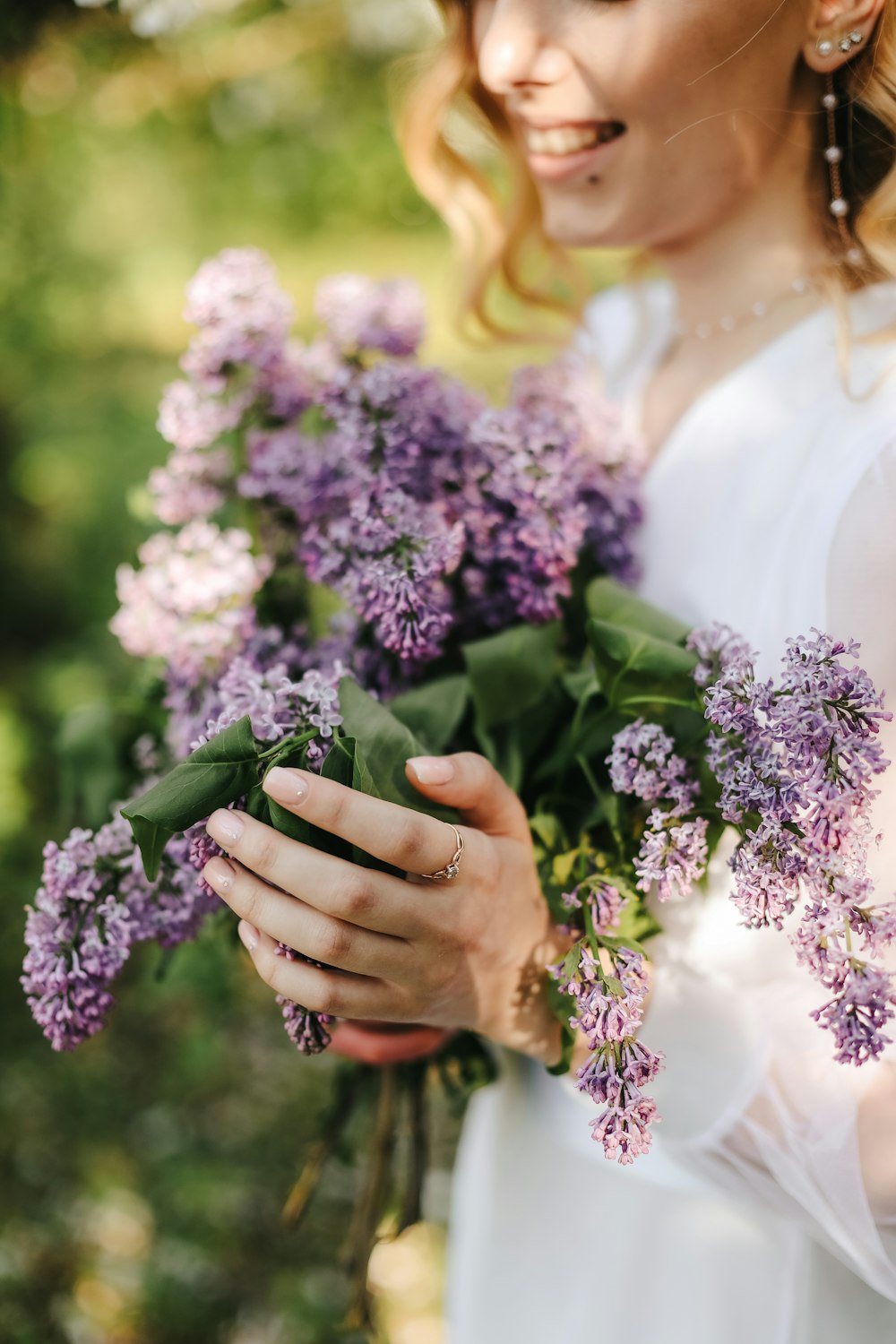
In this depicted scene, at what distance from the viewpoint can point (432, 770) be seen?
0.70m

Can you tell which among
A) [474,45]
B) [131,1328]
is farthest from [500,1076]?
[131,1328]

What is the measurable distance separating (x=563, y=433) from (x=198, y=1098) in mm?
2355

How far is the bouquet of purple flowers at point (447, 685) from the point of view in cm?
63

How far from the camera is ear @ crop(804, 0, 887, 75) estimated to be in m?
0.94

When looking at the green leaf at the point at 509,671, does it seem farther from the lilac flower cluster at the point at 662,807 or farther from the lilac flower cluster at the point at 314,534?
the lilac flower cluster at the point at 662,807

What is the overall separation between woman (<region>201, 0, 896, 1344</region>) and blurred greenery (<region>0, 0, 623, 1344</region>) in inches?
46.6

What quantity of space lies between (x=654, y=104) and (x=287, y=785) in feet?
2.46

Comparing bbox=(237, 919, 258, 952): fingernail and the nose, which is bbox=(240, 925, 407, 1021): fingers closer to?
bbox=(237, 919, 258, 952): fingernail

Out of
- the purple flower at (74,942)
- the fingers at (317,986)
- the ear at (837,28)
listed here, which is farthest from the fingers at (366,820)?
the ear at (837,28)

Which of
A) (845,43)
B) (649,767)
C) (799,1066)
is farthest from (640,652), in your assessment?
(845,43)

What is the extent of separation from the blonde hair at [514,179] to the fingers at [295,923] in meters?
0.72

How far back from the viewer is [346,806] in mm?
653

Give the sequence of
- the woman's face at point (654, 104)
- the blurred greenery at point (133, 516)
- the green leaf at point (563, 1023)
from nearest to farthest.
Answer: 1. the green leaf at point (563, 1023)
2. the woman's face at point (654, 104)
3. the blurred greenery at point (133, 516)

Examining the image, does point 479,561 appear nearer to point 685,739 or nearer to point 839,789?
point 685,739
